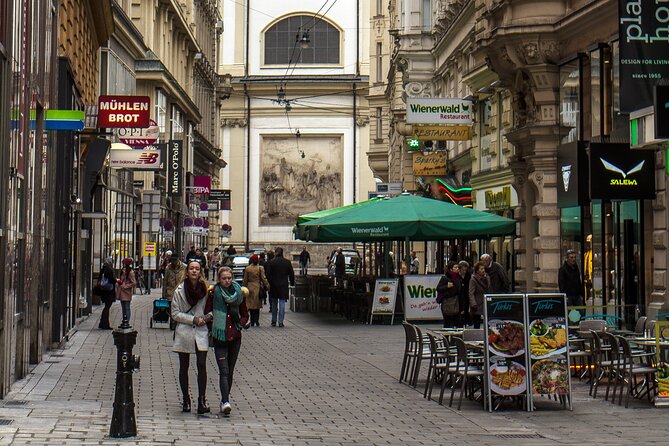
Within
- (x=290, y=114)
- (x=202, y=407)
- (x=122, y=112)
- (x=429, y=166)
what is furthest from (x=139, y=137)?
(x=290, y=114)

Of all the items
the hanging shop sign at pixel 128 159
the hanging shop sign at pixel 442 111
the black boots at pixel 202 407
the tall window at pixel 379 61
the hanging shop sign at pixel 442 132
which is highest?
the tall window at pixel 379 61

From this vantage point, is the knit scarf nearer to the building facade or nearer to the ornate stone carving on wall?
the building facade

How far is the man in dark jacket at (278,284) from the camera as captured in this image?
29891mm

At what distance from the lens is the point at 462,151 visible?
43375 millimetres

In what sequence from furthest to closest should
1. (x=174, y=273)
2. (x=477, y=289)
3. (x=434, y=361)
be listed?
(x=174, y=273) < (x=477, y=289) < (x=434, y=361)

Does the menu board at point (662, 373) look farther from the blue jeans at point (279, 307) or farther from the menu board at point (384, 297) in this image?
the blue jeans at point (279, 307)

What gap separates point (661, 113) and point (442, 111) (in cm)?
2217

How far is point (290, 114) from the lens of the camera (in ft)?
297

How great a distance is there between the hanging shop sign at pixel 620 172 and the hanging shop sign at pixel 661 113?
22.9 ft

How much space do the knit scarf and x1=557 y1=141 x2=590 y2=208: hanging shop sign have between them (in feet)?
38.3

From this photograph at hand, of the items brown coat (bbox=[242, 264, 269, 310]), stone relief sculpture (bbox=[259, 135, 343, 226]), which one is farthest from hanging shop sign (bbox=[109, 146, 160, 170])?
stone relief sculpture (bbox=[259, 135, 343, 226])

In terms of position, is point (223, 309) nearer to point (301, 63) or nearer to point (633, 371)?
point (633, 371)

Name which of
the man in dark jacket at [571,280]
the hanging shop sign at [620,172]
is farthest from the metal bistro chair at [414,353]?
the man in dark jacket at [571,280]

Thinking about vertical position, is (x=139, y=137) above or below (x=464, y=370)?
above
